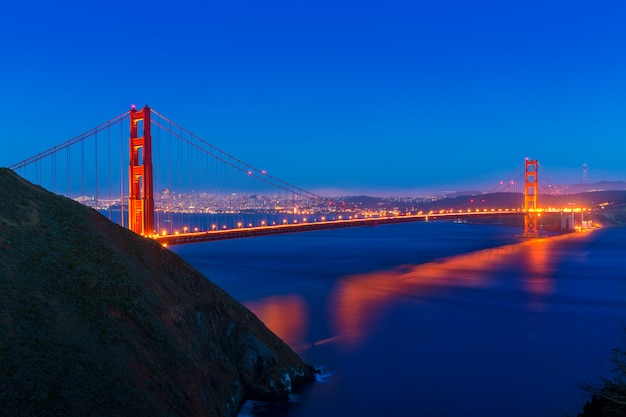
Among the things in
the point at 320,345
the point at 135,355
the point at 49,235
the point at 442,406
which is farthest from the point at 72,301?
the point at 320,345

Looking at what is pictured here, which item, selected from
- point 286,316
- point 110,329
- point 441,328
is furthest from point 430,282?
point 110,329

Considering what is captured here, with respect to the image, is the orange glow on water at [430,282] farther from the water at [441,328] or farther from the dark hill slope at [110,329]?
the dark hill slope at [110,329]

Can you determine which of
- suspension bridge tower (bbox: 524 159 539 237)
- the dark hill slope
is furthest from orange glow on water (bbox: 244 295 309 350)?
suspension bridge tower (bbox: 524 159 539 237)

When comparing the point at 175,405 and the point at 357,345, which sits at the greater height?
the point at 175,405

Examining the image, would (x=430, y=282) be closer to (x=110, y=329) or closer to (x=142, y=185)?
(x=142, y=185)

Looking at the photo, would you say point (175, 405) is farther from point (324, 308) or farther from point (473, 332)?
point (324, 308)

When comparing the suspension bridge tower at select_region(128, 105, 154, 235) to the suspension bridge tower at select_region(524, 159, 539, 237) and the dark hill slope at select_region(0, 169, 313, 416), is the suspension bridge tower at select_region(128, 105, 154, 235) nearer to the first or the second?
the dark hill slope at select_region(0, 169, 313, 416)
